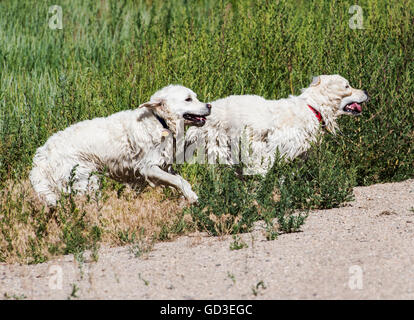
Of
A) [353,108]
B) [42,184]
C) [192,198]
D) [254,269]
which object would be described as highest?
[353,108]

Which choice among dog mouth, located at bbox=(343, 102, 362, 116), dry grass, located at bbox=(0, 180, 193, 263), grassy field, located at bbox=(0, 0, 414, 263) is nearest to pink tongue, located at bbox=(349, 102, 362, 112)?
dog mouth, located at bbox=(343, 102, 362, 116)

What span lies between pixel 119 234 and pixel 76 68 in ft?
15.8

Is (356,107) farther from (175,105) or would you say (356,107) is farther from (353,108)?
(175,105)

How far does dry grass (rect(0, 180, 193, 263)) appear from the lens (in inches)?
249

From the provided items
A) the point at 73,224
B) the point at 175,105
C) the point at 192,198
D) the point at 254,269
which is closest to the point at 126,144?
the point at 175,105

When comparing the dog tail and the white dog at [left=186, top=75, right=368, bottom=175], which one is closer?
the dog tail

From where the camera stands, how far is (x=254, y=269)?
5262mm

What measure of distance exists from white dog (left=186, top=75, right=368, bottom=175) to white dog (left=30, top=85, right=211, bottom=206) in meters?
0.65

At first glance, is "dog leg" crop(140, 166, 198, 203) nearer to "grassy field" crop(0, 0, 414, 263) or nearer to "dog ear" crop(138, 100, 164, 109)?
"grassy field" crop(0, 0, 414, 263)

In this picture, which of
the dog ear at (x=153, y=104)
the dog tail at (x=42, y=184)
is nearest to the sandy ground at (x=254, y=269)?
the dog tail at (x=42, y=184)

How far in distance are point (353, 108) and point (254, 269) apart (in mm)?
3825

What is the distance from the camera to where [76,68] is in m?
10.7

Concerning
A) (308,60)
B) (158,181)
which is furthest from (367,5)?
(158,181)

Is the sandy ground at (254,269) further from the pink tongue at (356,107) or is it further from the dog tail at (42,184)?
the pink tongue at (356,107)
